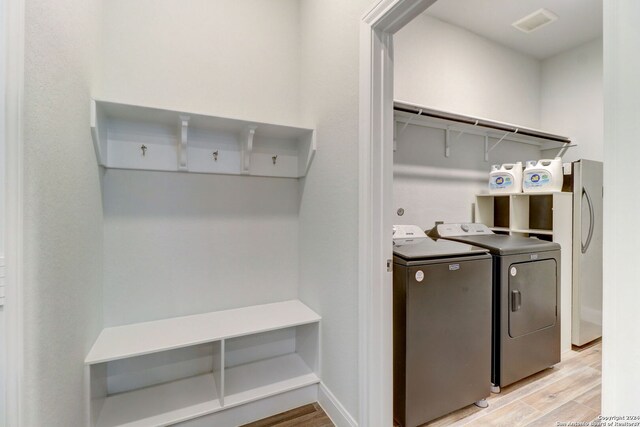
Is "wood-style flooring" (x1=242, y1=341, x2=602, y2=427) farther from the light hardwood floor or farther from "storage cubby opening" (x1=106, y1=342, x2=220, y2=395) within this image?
"storage cubby opening" (x1=106, y1=342, x2=220, y2=395)

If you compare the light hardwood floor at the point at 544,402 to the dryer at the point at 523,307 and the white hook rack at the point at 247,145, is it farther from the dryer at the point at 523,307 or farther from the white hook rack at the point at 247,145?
the white hook rack at the point at 247,145

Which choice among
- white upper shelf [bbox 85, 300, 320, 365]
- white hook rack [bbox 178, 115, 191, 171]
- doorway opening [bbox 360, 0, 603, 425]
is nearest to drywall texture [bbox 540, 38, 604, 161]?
doorway opening [bbox 360, 0, 603, 425]

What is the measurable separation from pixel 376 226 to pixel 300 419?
123 centimetres

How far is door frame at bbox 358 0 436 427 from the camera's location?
4.37ft

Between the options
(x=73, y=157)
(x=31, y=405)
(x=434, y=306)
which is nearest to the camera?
(x=31, y=405)

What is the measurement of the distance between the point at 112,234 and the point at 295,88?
1550 millimetres

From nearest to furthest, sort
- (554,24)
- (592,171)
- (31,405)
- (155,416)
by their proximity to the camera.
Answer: (31,405) < (155,416) < (592,171) < (554,24)

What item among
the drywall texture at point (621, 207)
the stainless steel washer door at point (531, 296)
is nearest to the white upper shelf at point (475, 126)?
the stainless steel washer door at point (531, 296)

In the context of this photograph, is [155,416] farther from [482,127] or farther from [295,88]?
[482,127]

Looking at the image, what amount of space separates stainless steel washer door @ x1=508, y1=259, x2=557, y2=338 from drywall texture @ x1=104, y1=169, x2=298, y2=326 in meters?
1.51

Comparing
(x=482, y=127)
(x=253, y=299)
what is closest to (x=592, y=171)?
(x=482, y=127)

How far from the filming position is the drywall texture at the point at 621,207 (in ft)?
1.79

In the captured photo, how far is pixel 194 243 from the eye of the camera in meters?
1.87

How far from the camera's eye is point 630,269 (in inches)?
21.9
